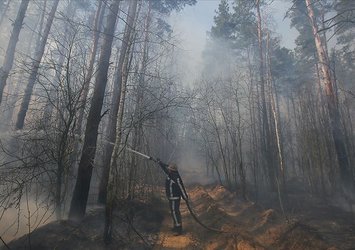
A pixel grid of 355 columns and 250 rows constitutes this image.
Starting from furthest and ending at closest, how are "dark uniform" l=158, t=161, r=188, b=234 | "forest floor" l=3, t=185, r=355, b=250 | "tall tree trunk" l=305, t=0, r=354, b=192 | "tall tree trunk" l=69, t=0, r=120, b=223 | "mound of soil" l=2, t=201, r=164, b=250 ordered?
"tall tree trunk" l=305, t=0, r=354, b=192, "dark uniform" l=158, t=161, r=188, b=234, "tall tree trunk" l=69, t=0, r=120, b=223, "forest floor" l=3, t=185, r=355, b=250, "mound of soil" l=2, t=201, r=164, b=250

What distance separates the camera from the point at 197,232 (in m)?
8.65

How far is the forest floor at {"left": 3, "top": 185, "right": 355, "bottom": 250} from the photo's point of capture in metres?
6.62

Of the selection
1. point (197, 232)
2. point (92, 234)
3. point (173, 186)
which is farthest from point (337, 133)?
point (92, 234)

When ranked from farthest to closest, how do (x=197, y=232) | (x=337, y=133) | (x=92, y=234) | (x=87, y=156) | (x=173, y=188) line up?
1. (x=337, y=133)
2. (x=173, y=188)
3. (x=197, y=232)
4. (x=87, y=156)
5. (x=92, y=234)

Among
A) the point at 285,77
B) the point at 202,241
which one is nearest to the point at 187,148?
the point at 285,77

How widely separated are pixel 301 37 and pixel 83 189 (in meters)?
26.7

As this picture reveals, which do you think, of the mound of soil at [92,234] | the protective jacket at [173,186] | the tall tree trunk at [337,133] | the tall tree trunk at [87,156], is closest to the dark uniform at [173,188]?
the protective jacket at [173,186]

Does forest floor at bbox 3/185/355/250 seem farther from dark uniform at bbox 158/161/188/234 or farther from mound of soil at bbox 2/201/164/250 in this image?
dark uniform at bbox 158/161/188/234

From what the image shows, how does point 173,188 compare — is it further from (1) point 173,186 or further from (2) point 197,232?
(2) point 197,232

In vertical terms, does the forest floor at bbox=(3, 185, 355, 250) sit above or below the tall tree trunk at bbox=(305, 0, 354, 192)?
below

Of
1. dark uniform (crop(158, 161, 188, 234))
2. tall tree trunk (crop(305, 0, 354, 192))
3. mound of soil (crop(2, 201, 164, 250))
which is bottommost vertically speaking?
mound of soil (crop(2, 201, 164, 250))

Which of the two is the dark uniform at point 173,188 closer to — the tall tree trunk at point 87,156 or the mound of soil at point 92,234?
the mound of soil at point 92,234

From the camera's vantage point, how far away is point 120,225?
792 cm

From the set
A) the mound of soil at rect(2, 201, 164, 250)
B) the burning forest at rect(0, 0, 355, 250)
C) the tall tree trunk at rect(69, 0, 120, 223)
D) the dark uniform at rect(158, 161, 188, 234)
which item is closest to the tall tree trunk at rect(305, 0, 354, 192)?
the burning forest at rect(0, 0, 355, 250)
